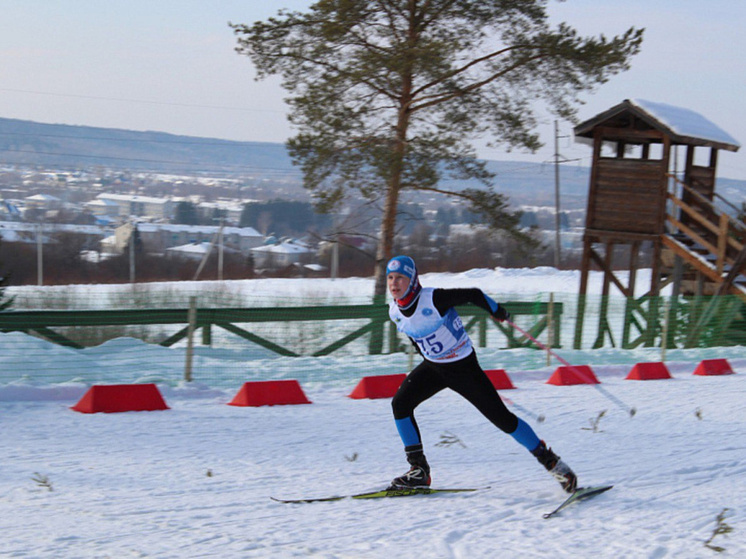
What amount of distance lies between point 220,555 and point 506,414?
2149 millimetres

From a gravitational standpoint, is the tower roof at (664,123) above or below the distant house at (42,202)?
above

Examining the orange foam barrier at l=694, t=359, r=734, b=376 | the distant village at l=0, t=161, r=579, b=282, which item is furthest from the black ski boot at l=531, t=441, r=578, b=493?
the distant village at l=0, t=161, r=579, b=282

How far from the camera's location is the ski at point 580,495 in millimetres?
5270

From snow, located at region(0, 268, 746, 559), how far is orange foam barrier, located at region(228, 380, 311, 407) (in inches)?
6.7

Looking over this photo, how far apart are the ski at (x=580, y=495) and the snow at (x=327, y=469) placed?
64mm

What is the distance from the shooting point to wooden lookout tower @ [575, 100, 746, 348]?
58.7 ft

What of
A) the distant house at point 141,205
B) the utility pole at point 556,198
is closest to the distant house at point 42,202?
the distant house at point 141,205

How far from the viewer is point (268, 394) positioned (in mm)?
9320

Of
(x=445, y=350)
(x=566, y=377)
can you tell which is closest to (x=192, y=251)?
(x=566, y=377)

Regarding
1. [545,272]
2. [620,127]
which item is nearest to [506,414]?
[620,127]

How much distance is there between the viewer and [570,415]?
908 centimetres

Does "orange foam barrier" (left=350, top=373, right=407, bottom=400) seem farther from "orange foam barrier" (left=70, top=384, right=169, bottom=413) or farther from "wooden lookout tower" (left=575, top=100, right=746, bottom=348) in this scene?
"wooden lookout tower" (left=575, top=100, right=746, bottom=348)

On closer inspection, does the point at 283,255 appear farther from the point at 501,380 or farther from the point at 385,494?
the point at 385,494

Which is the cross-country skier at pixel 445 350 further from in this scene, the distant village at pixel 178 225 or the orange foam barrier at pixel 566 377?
the distant village at pixel 178 225
